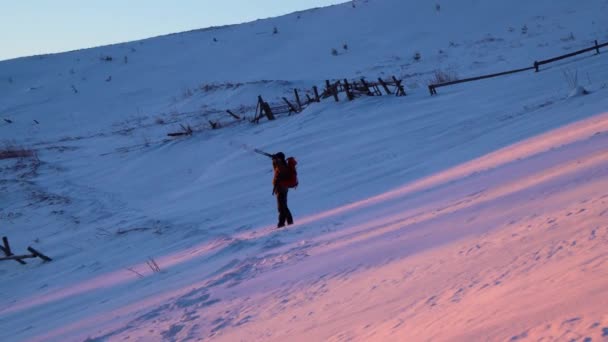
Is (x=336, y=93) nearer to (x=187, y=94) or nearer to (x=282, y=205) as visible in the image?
(x=187, y=94)

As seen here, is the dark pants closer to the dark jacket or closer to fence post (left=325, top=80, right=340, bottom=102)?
the dark jacket

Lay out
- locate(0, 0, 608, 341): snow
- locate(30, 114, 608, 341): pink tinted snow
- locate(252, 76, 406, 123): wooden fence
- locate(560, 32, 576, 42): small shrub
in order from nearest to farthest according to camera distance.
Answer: locate(30, 114, 608, 341): pink tinted snow, locate(0, 0, 608, 341): snow, locate(252, 76, 406, 123): wooden fence, locate(560, 32, 576, 42): small shrub

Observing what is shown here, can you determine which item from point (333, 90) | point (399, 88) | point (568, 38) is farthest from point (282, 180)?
point (568, 38)

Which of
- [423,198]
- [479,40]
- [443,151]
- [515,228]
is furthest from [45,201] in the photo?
[479,40]

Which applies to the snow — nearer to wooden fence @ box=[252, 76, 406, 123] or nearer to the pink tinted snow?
the pink tinted snow

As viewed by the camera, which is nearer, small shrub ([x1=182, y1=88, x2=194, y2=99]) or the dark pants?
the dark pants

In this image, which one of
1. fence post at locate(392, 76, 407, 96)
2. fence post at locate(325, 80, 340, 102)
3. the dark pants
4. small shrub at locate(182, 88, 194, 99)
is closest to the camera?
the dark pants

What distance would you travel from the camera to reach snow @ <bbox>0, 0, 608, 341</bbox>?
4.04 meters

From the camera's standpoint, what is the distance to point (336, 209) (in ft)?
32.0

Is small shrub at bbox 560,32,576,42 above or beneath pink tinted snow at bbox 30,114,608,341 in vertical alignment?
above

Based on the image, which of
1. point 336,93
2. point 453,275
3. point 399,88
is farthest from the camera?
point 336,93

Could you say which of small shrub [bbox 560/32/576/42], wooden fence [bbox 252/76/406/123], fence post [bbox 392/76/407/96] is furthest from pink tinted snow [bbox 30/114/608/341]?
small shrub [bbox 560/32/576/42]

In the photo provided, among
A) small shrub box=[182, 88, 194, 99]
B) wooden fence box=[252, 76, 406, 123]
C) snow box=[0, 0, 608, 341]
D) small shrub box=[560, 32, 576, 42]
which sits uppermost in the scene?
small shrub box=[182, 88, 194, 99]

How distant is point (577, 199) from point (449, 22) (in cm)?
3270
